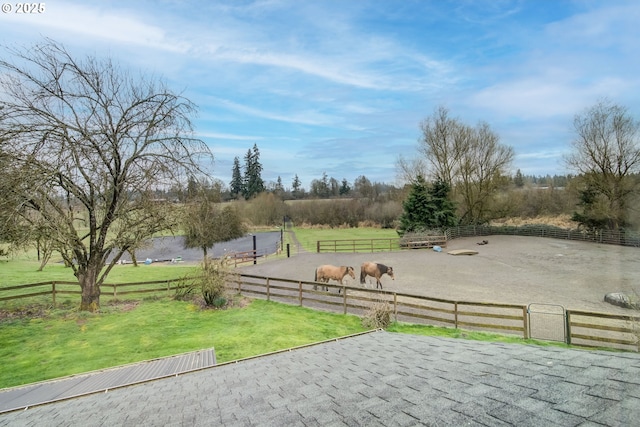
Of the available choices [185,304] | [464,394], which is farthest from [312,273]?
[464,394]

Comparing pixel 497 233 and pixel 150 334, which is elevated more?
pixel 497 233

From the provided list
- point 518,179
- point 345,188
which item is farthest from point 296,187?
point 518,179

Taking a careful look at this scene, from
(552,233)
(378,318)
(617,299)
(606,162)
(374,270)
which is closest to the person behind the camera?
(378,318)

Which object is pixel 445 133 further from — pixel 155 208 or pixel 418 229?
pixel 155 208

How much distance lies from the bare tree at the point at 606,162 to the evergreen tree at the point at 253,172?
5868 centimetres

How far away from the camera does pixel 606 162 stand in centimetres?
2380

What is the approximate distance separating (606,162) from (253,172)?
203 ft

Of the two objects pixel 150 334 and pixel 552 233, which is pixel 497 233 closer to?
pixel 552 233

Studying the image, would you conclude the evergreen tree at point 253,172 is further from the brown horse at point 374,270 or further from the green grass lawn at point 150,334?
the green grass lawn at point 150,334

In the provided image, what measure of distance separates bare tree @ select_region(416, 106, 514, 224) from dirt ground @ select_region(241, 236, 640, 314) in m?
7.21

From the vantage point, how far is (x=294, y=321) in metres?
9.85

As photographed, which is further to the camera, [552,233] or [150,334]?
[552,233]

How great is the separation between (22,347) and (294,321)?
6.72 m

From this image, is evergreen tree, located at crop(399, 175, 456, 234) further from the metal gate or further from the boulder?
the metal gate
